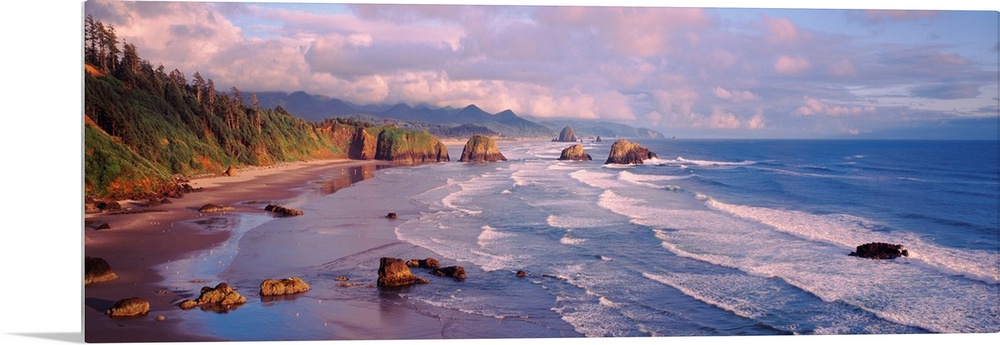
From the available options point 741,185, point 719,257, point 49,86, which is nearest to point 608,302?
point 719,257

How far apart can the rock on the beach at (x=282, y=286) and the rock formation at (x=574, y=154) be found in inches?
344

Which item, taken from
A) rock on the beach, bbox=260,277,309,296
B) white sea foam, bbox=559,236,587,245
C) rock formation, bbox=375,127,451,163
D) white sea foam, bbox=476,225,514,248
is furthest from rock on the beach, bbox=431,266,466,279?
rock formation, bbox=375,127,451,163

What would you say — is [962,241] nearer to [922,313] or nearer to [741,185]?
[922,313]

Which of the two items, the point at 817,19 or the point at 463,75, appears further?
the point at 463,75

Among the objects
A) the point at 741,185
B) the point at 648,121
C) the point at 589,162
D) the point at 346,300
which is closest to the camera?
the point at 346,300

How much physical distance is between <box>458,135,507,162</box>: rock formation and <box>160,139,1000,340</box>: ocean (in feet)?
3.55

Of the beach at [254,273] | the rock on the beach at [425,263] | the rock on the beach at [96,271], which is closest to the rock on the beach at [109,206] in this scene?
the beach at [254,273]

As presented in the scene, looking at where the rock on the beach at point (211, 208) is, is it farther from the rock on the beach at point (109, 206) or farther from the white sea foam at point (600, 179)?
the white sea foam at point (600, 179)

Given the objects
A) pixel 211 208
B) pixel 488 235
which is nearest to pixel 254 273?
pixel 211 208

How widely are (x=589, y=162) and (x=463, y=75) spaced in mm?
7476

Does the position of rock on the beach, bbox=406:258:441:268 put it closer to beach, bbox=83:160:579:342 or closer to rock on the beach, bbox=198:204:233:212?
beach, bbox=83:160:579:342

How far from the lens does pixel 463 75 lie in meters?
13.4

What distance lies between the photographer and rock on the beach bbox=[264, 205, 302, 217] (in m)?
17.4

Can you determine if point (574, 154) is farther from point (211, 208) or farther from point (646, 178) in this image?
point (211, 208)
